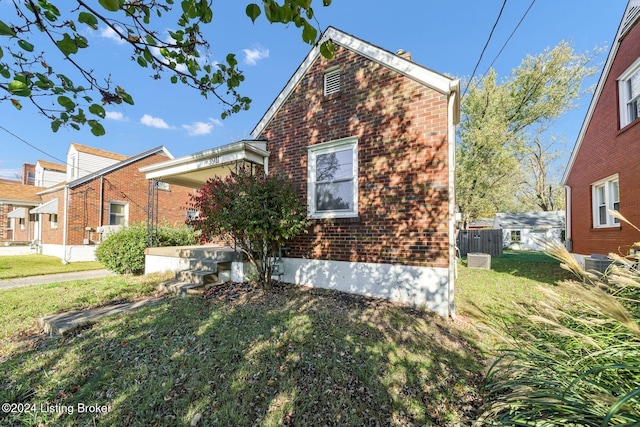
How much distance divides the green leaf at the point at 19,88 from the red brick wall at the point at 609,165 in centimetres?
Answer: 1078

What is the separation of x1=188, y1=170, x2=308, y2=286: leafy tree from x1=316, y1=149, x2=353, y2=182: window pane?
913 millimetres

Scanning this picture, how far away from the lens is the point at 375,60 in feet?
17.7

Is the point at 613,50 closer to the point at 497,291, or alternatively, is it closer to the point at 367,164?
the point at 497,291

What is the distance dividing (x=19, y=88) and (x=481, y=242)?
20.8 m

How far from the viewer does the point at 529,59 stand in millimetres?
18938

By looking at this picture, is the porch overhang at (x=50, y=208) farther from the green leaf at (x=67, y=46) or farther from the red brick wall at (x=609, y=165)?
the red brick wall at (x=609, y=165)

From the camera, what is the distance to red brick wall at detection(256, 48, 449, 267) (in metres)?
4.75

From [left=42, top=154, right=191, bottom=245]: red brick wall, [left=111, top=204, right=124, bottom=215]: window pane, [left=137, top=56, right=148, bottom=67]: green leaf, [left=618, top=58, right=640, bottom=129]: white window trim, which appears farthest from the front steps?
[left=618, top=58, right=640, bottom=129]: white window trim

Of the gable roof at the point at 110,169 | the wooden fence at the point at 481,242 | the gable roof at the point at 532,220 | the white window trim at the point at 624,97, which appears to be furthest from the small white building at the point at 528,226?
the gable roof at the point at 110,169

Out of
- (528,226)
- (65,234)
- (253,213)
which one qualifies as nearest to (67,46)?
(253,213)

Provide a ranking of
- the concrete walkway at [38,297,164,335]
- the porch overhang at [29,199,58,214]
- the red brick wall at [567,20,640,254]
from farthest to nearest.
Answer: the porch overhang at [29,199,58,214] < the red brick wall at [567,20,640,254] < the concrete walkway at [38,297,164,335]

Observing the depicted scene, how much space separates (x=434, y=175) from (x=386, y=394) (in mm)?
3623

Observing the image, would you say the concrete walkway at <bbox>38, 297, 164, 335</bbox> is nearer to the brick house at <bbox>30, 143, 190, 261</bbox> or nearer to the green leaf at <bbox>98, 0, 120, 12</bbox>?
the green leaf at <bbox>98, 0, 120, 12</bbox>

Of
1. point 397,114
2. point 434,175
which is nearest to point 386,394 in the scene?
point 434,175
